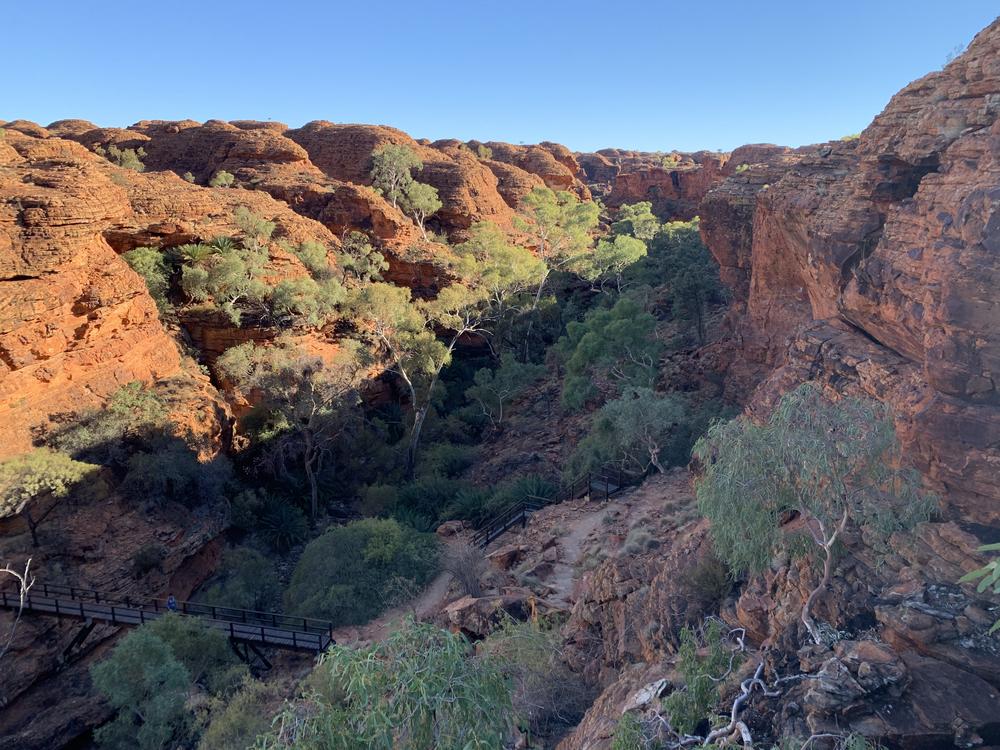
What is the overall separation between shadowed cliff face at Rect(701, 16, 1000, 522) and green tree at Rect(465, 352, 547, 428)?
1194cm

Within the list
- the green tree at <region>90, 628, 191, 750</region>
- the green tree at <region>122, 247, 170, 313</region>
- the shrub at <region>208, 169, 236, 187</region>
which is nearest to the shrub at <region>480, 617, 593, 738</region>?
the green tree at <region>90, 628, 191, 750</region>

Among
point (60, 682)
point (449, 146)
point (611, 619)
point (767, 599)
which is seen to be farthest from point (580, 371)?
point (449, 146)

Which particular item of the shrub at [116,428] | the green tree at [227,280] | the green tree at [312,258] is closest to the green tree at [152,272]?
the green tree at [227,280]

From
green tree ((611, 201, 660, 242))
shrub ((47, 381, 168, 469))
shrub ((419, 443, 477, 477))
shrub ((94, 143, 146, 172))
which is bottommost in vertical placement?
shrub ((419, 443, 477, 477))

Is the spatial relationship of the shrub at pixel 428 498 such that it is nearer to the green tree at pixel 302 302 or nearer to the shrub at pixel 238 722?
the green tree at pixel 302 302

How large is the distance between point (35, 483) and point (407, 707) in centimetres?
1398

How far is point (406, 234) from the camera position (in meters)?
33.7

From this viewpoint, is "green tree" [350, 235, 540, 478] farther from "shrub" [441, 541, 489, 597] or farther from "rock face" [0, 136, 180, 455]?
"shrub" [441, 541, 489, 597]

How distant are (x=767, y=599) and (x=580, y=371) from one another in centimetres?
1563

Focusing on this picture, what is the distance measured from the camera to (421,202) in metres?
37.2

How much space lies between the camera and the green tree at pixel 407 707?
14.6 feet

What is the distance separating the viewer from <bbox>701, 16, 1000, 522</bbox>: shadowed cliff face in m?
7.51

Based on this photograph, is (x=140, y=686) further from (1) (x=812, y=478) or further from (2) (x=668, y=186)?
(2) (x=668, y=186)

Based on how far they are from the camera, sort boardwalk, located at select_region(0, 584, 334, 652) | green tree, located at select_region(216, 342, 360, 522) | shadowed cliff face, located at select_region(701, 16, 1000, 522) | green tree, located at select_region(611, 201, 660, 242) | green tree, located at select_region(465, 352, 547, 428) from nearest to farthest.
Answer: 1. shadowed cliff face, located at select_region(701, 16, 1000, 522)
2. boardwalk, located at select_region(0, 584, 334, 652)
3. green tree, located at select_region(216, 342, 360, 522)
4. green tree, located at select_region(465, 352, 547, 428)
5. green tree, located at select_region(611, 201, 660, 242)
